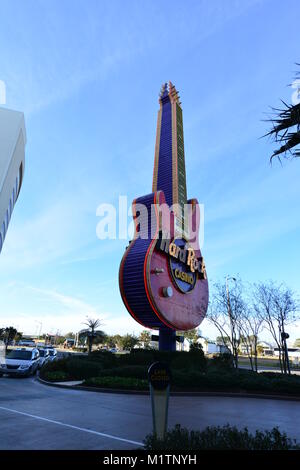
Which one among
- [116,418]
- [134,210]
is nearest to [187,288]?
[134,210]

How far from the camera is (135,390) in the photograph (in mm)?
13758

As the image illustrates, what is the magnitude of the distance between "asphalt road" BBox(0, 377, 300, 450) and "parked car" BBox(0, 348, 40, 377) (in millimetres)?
5870

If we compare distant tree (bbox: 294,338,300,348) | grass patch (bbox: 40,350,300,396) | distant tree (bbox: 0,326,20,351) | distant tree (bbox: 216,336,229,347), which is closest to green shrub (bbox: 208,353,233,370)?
grass patch (bbox: 40,350,300,396)

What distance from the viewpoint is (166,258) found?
25.7 metres

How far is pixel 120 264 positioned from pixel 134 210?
18.0 feet

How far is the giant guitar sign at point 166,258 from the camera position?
23.4 metres

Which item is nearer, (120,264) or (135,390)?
(135,390)

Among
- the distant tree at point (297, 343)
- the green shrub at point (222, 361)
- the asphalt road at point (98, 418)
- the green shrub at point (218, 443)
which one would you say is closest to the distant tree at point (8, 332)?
the green shrub at point (222, 361)

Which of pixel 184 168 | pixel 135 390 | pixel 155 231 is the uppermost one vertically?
pixel 184 168

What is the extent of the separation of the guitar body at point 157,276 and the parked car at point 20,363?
24.3 feet

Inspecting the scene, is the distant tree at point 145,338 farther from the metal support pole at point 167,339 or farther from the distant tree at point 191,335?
the metal support pole at point 167,339

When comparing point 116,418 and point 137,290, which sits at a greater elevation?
point 137,290

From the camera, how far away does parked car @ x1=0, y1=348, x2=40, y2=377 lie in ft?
61.1
